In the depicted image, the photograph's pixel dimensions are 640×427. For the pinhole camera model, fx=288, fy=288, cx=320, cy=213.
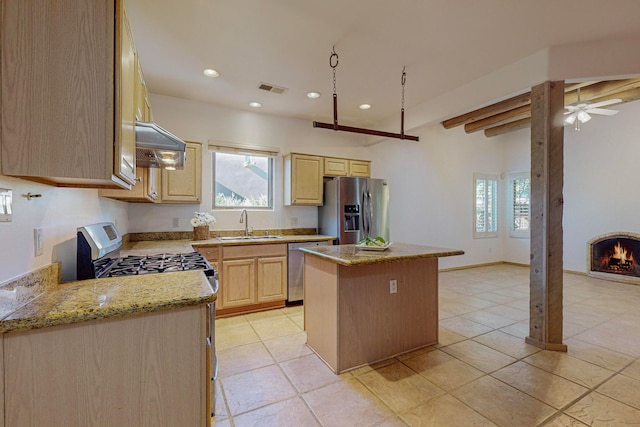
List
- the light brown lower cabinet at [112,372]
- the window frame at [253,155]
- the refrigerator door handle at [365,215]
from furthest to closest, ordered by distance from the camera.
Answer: the refrigerator door handle at [365,215] < the window frame at [253,155] < the light brown lower cabinet at [112,372]

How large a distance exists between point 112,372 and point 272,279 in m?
2.58

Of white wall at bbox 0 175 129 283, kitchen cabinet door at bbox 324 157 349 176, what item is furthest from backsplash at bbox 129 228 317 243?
white wall at bbox 0 175 129 283

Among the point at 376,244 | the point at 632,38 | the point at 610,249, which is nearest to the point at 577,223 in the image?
the point at 610,249

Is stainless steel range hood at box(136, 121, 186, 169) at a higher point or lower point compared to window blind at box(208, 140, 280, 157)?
lower

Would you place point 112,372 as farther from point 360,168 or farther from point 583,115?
point 583,115

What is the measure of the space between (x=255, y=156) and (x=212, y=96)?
99 centimetres

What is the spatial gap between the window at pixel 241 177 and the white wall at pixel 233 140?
4.2 inches

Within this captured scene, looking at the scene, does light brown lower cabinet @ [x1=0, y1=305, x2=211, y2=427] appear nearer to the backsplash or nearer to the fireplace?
the backsplash

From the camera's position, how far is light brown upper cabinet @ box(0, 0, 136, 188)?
39.8 inches

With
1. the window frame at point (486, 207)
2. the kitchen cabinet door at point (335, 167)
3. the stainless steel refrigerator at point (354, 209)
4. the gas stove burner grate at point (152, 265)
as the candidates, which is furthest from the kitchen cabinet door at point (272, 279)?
the window frame at point (486, 207)

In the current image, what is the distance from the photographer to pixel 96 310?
1046mm

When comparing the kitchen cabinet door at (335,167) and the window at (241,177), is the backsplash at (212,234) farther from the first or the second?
the kitchen cabinet door at (335,167)

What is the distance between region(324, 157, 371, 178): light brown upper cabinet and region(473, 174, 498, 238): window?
3.21 metres

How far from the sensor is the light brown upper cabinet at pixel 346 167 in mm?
4453
